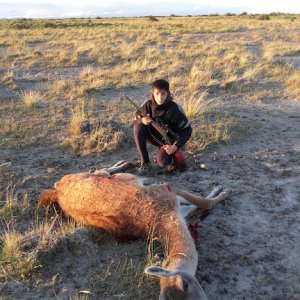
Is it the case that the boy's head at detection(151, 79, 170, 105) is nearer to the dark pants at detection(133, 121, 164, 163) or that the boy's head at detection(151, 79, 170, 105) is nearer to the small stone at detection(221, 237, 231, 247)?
the dark pants at detection(133, 121, 164, 163)

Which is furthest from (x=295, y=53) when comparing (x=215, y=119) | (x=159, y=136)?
(x=159, y=136)

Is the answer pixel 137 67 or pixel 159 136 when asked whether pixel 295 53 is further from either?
pixel 159 136

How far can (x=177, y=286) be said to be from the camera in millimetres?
2674

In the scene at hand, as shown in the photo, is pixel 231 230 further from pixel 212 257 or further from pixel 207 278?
pixel 207 278

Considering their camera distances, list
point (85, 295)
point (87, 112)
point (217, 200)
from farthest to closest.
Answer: point (87, 112) < point (217, 200) < point (85, 295)

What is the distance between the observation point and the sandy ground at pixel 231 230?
3643 millimetres

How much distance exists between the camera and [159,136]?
240 inches

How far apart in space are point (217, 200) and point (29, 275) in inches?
85.6

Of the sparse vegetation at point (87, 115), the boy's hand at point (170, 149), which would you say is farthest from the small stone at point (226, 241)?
the boy's hand at point (170, 149)

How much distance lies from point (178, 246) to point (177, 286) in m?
0.73

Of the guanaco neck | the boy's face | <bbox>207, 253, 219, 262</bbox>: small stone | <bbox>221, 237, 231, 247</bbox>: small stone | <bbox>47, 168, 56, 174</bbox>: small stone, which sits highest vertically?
the boy's face

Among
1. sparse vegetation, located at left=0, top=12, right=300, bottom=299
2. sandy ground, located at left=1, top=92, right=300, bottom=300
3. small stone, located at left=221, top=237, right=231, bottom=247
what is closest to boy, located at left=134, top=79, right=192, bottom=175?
sandy ground, located at left=1, top=92, right=300, bottom=300

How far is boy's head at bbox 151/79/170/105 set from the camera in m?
5.46

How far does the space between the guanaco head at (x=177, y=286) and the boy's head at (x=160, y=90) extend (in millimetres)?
3120
